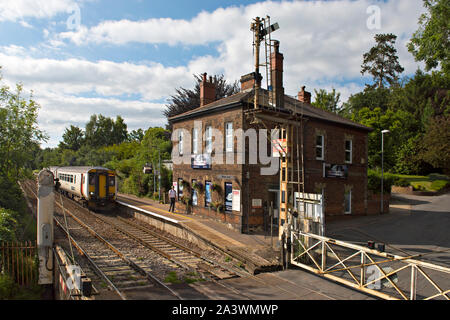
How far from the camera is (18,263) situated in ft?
34.0

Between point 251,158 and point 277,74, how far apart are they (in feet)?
16.6

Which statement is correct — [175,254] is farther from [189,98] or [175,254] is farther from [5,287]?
[189,98]

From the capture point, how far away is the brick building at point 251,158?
1662 cm

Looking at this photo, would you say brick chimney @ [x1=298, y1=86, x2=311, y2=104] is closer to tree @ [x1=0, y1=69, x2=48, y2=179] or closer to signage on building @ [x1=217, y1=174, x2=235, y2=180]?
signage on building @ [x1=217, y1=174, x2=235, y2=180]

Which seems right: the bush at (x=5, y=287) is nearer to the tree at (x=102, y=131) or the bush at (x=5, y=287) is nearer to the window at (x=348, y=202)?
the window at (x=348, y=202)

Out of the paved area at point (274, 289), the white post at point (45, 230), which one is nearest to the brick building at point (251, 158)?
the paved area at point (274, 289)

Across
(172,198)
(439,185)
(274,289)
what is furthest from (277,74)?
(439,185)

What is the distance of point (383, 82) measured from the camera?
5631 cm

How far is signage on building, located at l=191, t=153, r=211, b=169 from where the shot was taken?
18969 millimetres

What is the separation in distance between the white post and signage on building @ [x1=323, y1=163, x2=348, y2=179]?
15.4 meters

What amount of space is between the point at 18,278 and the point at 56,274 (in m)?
1.30
